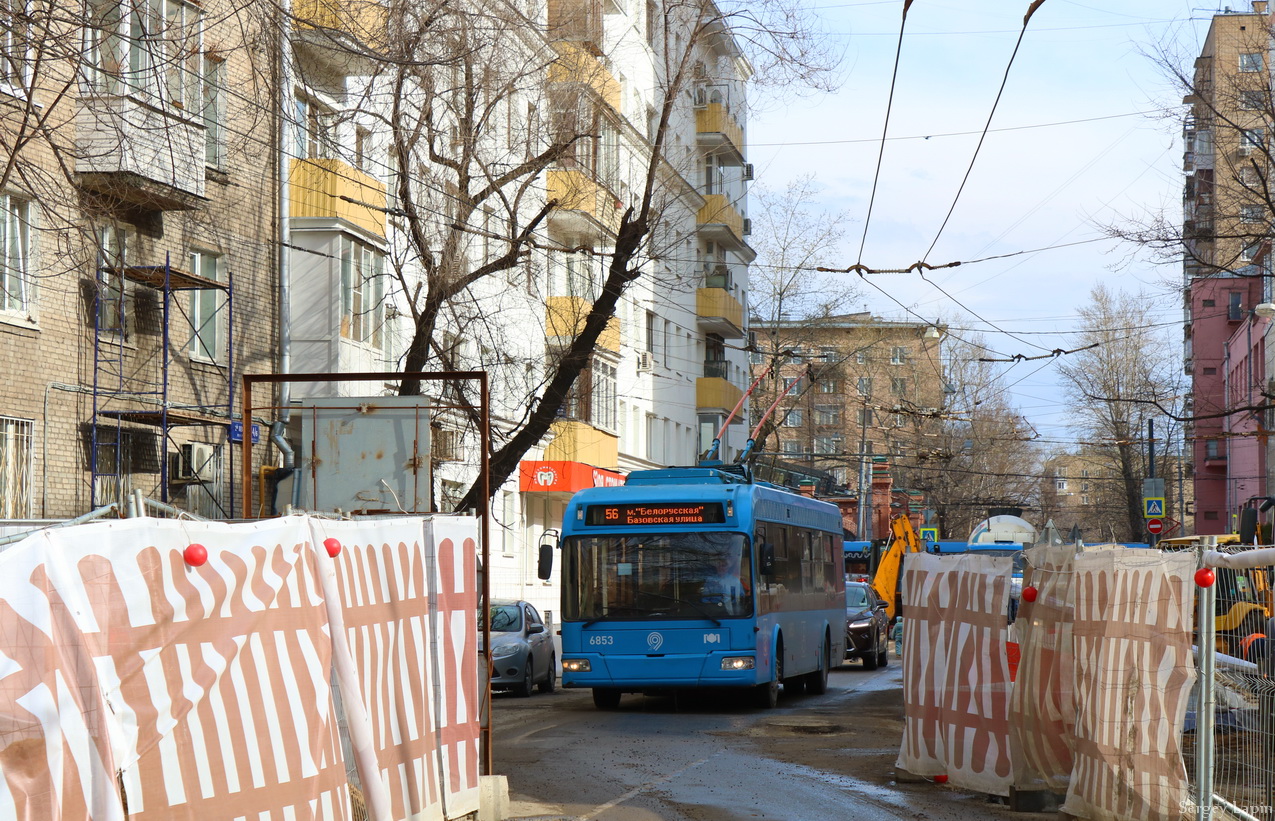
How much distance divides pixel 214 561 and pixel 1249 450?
6391 cm

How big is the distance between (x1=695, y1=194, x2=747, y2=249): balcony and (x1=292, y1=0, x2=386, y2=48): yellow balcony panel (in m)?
31.9

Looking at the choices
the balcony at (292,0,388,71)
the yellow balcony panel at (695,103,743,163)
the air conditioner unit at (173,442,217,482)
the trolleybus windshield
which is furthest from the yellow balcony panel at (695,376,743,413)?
the trolleybus windshield

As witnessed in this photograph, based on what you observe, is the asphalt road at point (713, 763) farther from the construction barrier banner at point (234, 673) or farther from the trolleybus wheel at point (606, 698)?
the construction barrier banner at point (234, 673)

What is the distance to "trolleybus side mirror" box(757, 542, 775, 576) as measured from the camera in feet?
68.2

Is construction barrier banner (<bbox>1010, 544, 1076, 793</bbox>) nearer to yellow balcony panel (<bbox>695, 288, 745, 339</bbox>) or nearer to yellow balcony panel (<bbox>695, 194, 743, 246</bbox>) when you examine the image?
yellow balcony panel (<bbox>695, 194, 743, 246</bbox>)

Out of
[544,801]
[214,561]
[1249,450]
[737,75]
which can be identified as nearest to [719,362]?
[737,75]

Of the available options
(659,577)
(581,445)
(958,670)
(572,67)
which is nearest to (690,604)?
(659,577)

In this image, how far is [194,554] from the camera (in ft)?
20.4

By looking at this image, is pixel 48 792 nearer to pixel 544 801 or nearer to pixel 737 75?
pixel 544 801

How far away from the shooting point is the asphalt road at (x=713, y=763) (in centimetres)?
1088

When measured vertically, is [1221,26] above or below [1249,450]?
above

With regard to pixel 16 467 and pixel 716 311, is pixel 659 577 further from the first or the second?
pixel 716 311

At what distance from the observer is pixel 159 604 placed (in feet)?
19.6

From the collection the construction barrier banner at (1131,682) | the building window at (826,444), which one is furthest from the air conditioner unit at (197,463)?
the building window at (826,444)
